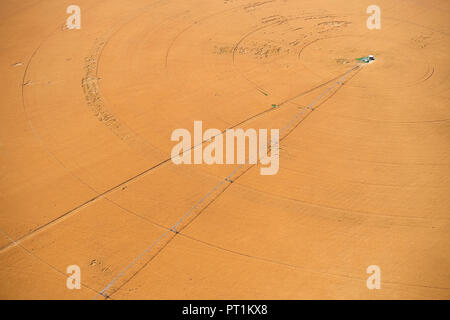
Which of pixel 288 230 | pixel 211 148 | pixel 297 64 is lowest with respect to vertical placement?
pixel 288 230

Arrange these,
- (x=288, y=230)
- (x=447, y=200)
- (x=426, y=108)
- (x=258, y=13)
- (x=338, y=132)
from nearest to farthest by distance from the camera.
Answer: (x=288, y=230)
(x=447, y=200)
(x=338, y=132)
(x=426, y=108)
(x=258, y=13)

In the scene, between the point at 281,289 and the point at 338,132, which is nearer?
the point at 281,289

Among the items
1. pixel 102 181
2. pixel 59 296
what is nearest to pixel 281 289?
pixel 59 296

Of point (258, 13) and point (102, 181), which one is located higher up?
point (258, 13)

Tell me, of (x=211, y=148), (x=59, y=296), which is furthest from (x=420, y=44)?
(x=59, y=296)

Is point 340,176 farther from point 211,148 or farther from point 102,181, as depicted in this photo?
point 102,181

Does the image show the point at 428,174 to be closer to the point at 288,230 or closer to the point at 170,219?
the point at 288,230

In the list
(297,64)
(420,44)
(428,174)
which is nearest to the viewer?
(428,174)
